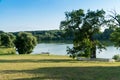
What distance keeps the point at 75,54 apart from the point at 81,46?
1567 millimetres

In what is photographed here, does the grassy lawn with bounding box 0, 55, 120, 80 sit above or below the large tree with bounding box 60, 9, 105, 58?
below

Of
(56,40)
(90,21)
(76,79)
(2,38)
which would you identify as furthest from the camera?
(56,40)

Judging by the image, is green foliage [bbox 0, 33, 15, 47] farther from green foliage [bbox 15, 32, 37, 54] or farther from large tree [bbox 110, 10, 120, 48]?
large tree [bbox 110, 10, 120, 48]

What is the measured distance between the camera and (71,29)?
171ft

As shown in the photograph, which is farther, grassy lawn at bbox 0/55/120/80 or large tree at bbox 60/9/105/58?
large tree at bbox 60/9/105/58

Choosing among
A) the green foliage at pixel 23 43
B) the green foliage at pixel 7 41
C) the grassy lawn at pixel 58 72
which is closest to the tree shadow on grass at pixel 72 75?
the grassy lawn at pixel 58 72

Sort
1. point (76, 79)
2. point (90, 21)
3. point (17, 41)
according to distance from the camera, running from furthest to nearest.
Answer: point (17, 41) < point (90, 21) < point (76, 79)

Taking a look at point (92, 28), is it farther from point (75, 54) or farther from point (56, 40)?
point (56, 40)

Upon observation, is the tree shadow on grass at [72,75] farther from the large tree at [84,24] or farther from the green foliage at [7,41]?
the green foliage at [7,41]

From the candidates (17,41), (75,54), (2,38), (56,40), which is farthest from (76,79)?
(56,40)

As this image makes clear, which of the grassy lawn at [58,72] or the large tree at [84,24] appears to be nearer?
the grassy lawn at [58,72]

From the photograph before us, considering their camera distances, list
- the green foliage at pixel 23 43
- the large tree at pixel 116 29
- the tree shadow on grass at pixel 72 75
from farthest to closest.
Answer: the green foliage at pixel 23 43, the large tree at pixel 116 29, the tree shadow on grass at pixel 72 75

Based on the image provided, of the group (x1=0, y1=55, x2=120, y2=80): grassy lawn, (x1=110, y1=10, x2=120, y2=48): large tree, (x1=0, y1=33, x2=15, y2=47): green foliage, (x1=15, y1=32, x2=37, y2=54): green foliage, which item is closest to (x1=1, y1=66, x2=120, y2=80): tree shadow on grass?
(x1=0, y1=55, x2=120, y2=80): grassy lawn

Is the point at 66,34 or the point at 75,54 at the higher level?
the point at 66,34
